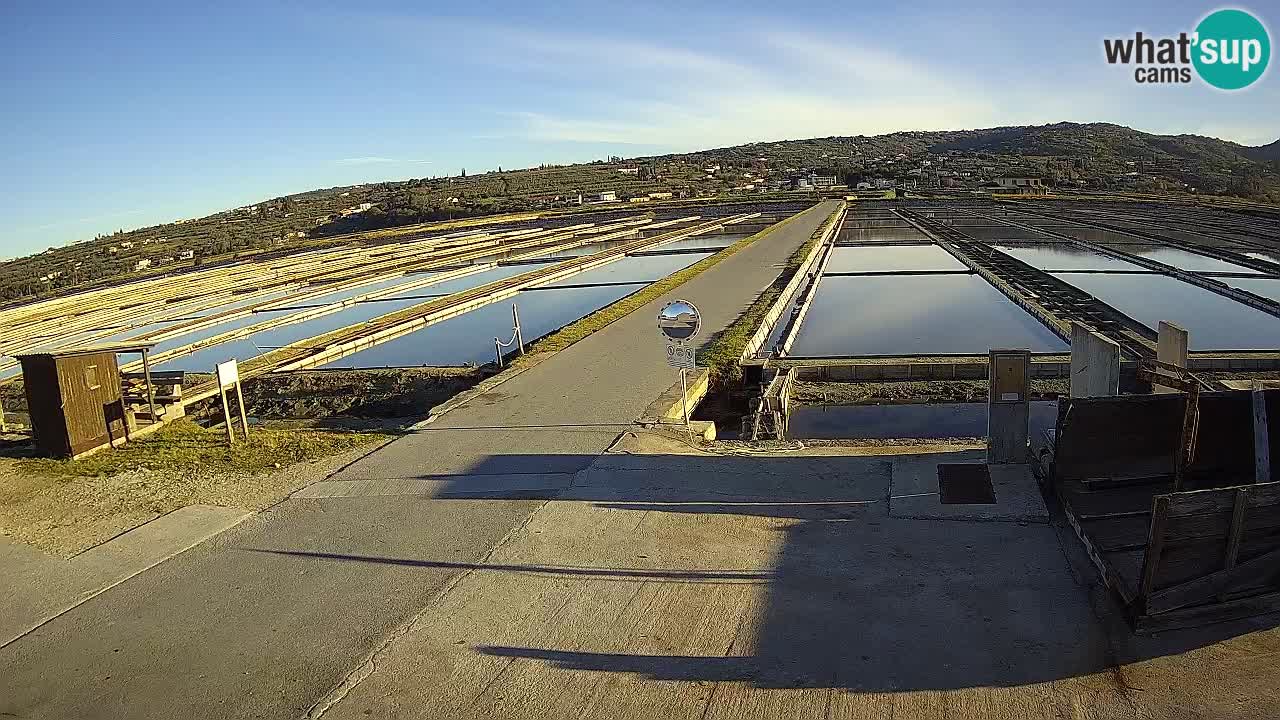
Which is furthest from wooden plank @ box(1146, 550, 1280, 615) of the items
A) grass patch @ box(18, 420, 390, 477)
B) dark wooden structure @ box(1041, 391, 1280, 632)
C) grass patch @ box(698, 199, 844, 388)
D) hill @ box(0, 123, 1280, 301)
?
hill @ box(0, 123, 1280, 301)

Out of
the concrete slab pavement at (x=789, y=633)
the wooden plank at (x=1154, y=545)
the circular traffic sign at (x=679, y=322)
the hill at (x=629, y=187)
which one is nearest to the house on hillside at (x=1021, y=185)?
the hill at (x=629, y=187)

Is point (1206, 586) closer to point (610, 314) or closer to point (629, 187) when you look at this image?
point (610, 314)

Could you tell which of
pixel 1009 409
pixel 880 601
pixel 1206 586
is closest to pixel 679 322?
pixel 1009 409

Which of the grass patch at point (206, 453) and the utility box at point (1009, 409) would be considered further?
the grass patch at point (206, 453)

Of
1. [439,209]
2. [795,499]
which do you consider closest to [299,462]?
[795,499]

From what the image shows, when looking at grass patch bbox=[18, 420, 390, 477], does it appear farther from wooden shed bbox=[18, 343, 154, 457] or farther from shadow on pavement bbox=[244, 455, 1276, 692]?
shadow on pavement bbox=[244, 455, 1276, 692]

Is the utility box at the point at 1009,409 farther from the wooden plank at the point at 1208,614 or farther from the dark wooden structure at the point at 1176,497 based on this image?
the wooden plank at the point at 1208,614
